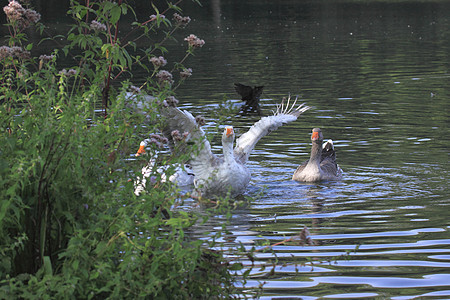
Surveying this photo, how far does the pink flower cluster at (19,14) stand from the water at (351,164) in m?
2.15

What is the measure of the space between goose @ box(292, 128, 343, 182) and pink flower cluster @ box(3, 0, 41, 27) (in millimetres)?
6503

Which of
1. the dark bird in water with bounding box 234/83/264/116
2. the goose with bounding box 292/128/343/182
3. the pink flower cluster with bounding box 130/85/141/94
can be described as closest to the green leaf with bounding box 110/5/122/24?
the pink flower cluster with bounding box 130/85/141/94

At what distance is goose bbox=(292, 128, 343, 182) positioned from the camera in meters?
11.6

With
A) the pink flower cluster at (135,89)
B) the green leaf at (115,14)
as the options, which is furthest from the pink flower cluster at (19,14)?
the pink flower cluster at (135,89)

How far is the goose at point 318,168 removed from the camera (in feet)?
38.1

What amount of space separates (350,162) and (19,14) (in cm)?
822

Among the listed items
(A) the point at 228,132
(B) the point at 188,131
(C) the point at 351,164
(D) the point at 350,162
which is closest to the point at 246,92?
(D) the point at 350,162

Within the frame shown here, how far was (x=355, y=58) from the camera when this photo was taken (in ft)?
91.8

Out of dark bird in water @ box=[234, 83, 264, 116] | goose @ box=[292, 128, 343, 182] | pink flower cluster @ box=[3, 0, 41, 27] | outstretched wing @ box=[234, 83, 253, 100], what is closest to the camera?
pink flower cluster @ box=[3, 0, 41, 27]

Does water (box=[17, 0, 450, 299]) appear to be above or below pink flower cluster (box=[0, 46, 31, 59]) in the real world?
below

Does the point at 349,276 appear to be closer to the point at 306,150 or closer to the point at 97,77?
the point at 97,77

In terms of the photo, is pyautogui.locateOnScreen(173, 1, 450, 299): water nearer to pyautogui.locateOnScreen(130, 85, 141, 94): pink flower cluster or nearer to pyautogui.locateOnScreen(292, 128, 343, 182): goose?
pyautogui.locateOnScreen(292, 128, 343, 182): goose

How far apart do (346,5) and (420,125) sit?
1886 inches

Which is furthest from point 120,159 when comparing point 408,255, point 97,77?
point 408,255
